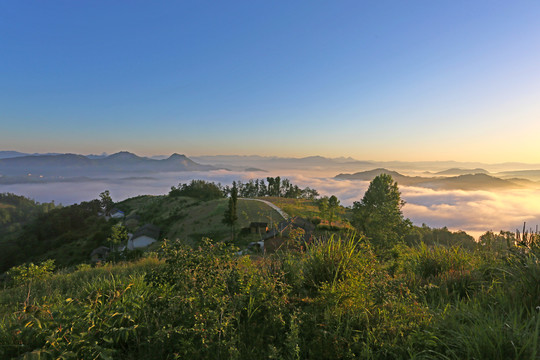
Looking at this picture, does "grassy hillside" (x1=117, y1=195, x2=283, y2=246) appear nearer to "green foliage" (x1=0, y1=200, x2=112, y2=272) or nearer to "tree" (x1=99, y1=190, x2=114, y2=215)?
"green foliage" (x1=0, y1=200, x2=112, y2=272)

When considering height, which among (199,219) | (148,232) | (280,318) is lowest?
(148,232)

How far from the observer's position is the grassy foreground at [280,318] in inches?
117

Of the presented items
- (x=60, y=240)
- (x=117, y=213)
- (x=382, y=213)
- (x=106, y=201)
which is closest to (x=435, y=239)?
(x=382, y=213)

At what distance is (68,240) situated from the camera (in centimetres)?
7369

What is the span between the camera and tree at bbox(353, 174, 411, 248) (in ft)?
83.5

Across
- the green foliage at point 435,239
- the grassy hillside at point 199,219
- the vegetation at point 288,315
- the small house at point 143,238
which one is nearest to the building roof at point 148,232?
the small house at point 143,238

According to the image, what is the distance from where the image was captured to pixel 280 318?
3371mm

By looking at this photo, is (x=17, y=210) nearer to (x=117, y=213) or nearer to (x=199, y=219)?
(x=117, y=213)

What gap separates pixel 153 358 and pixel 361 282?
128 inches

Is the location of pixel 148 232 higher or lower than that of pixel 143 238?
higher

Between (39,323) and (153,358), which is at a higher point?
(39,323)

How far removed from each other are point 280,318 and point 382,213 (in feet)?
85.7

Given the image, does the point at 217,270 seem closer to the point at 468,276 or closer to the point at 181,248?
the point at 181,248

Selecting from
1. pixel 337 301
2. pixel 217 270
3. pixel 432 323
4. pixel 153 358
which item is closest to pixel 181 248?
pixel 217 270
